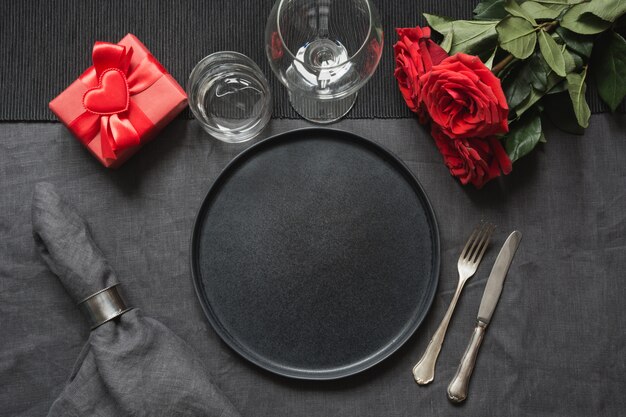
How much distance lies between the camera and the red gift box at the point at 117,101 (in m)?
0.62

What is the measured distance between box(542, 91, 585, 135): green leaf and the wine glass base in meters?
0.24

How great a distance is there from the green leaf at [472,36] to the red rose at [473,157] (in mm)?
93

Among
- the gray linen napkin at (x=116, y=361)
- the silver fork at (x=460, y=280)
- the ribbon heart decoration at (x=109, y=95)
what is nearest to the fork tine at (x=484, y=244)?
the silver fork at (x=460, y=280)

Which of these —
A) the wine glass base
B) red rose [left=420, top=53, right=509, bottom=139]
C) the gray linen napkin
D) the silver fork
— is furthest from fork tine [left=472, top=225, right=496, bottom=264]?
the gray linen napkin

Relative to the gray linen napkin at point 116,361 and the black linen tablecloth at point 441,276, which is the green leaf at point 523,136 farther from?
the gray linen napkin at point 116,361

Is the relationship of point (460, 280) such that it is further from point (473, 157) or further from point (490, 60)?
point (490, 60)

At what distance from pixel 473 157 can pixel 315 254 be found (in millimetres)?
213

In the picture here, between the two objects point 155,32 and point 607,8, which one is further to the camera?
point 155,32

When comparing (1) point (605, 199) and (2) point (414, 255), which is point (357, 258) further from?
(1) point (605, 199)

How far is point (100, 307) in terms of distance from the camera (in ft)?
2.03

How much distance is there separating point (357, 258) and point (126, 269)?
0.91ft

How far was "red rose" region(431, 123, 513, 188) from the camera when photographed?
0.60 meters

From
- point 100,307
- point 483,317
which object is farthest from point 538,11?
point 100,307

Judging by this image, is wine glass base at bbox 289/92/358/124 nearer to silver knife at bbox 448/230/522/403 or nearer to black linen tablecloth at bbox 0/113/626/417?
black linen tablecloth at bbox 0/113/626/417
